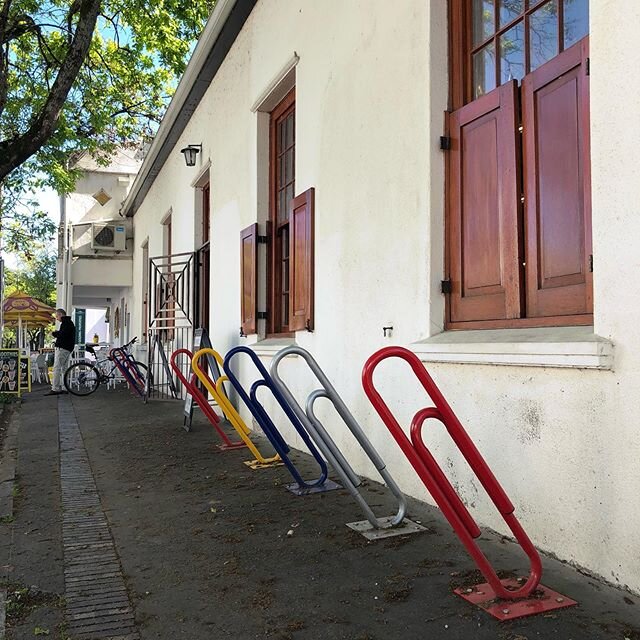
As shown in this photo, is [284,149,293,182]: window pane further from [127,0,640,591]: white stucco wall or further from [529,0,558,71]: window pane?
[529,0,558,71]: window pane

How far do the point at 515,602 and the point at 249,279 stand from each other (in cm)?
546

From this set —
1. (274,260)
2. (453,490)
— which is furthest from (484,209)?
(274,260)

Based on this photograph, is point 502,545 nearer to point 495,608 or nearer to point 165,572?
point 495,608

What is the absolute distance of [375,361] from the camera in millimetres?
2740

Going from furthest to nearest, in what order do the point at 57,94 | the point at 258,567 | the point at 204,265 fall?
the point at 204,265, the point at 57,94, the point at 258,567

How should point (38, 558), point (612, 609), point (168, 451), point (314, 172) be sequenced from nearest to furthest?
point (612, 609) → point (38, 558) → point (314, 172) → point (168, 451)

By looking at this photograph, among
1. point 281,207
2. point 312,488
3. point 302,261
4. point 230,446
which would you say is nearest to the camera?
point 312,488

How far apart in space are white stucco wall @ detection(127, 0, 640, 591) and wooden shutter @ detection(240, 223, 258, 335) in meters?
0.28

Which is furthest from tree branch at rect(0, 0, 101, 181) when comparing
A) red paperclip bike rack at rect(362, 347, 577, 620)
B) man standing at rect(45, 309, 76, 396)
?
red paperclip bike rack at rect(362, 347, 577, 620)

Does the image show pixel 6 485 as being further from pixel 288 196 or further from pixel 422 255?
pixel 288 196

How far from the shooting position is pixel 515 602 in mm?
2592

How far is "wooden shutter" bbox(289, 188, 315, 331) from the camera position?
5.91 m

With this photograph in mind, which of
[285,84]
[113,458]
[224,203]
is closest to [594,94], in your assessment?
[285,84]

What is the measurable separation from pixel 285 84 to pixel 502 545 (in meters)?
5.40
